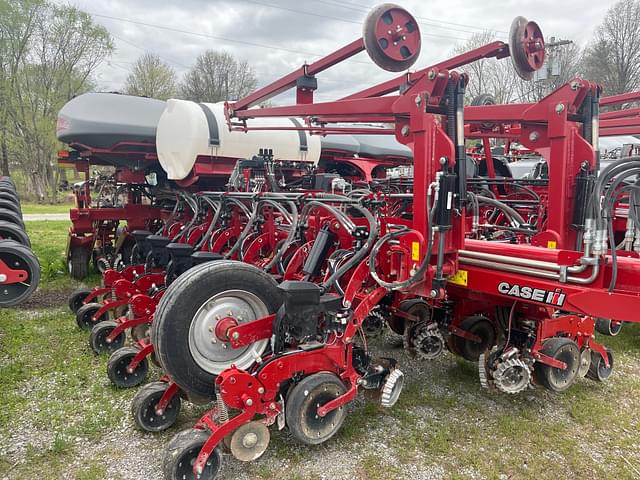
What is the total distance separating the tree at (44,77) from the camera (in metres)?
20.8

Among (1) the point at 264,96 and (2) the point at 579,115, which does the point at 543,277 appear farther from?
(1) the point at 264,96

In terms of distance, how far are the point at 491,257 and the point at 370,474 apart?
4.60ft

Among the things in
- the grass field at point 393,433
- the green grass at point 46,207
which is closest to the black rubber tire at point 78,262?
the grass field at point 393,433

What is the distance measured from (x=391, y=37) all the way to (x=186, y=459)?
2838 millimetres

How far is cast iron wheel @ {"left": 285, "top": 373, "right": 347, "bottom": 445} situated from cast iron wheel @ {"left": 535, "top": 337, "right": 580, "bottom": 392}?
155 cm

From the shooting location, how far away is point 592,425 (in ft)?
10.5

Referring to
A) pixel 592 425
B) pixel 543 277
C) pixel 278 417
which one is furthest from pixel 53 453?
pixel 592 425

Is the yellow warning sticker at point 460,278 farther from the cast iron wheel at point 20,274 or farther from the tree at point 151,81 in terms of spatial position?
the tree at point 151,81

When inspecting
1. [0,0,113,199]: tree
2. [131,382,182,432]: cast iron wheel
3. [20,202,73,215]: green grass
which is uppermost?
[0,0,113,199]: tree

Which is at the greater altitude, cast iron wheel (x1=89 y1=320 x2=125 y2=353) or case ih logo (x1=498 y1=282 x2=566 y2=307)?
case ih logo (x1=498 y1=282 x2=566 y2=307)

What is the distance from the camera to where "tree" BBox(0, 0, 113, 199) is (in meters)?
20.8

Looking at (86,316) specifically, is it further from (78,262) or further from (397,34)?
(397,34)

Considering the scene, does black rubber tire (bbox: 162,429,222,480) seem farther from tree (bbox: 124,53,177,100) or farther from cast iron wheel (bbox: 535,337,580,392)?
tree (bbox: 124,53,177,100)

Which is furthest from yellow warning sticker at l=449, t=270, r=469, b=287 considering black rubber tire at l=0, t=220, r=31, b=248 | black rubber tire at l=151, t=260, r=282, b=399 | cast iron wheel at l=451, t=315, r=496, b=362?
black rubber tire at l=0, t=220, r=31, b=248
